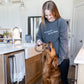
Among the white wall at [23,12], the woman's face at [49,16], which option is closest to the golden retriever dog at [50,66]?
the woman's face at [49,16]

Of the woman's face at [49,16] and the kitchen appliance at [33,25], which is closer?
the woman's face at [49,16]

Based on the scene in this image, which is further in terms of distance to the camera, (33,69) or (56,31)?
(33,69)

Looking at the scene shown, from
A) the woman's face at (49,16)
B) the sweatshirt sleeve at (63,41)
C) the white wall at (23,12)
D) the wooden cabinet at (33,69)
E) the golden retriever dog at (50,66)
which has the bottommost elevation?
the wooden cabinet at (33,69)

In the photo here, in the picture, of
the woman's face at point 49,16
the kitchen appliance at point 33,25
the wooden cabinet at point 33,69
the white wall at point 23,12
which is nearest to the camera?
the woman's face at point 49,16

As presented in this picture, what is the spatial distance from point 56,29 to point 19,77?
1.23 m

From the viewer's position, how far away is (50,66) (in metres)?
1.13

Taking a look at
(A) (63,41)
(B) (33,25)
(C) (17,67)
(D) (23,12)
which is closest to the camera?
(A) (63,41)

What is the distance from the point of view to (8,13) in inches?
185

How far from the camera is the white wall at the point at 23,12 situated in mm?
3844

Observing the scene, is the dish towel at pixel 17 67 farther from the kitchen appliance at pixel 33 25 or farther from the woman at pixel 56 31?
the kitchen appliance at pixel 33 25

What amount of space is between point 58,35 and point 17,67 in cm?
107

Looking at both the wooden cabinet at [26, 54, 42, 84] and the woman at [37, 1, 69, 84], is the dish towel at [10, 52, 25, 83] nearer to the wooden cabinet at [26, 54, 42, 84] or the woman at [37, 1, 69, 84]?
the wooden cabinet at [26, 54, 42, 84]

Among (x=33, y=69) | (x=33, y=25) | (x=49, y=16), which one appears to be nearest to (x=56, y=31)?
(x=49, y=16)

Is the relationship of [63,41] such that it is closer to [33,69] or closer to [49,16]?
[49,16]
